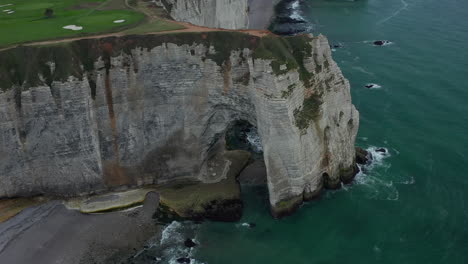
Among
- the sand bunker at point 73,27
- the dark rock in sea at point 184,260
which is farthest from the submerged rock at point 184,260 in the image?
the sand bunker at point 73,27

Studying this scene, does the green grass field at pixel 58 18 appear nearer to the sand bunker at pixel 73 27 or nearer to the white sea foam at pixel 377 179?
the sand bunker at pixel 73 27

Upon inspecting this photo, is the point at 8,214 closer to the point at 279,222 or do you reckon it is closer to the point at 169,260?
the point at 169,260

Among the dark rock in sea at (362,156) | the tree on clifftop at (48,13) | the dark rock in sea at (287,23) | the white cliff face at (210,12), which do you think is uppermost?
the tree on clifftop at (48,13)

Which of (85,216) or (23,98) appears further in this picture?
(85,216)

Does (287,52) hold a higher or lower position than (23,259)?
higher

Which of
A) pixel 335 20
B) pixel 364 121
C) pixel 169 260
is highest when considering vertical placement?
pixel 335 20

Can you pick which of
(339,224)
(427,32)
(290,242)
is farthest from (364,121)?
(427,32)

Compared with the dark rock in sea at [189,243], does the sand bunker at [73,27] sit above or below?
above

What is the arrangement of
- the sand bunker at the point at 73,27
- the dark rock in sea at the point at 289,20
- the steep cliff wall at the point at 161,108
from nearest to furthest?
the steep cliff wall at the point at 161,108
the sand bunker at the point at 73,27
the dark rock in sea at the point at 289,20
